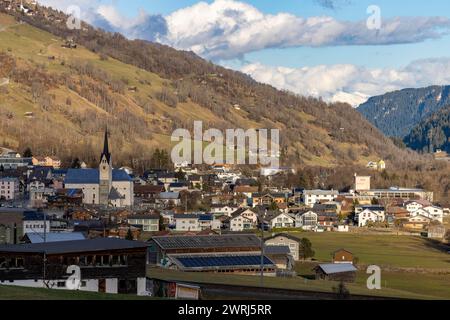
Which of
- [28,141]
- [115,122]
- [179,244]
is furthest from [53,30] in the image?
[179,244]

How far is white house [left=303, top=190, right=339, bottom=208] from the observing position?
9762 cm

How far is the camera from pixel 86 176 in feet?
289

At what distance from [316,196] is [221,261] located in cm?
5691

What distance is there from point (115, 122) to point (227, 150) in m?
17.8

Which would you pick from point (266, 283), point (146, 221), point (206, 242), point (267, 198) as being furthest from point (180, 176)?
point (266, 283)

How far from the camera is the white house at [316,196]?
97.6 metres

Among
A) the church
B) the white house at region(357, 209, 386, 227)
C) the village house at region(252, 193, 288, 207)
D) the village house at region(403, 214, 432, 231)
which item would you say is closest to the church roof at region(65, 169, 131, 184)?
the church

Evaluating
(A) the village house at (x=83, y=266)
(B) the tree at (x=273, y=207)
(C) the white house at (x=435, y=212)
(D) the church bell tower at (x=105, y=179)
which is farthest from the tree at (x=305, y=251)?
(C) the white house at (x=435, y=212)

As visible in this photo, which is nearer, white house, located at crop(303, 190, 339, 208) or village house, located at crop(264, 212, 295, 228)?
village house, located at crop(264, 212, 295, 228)

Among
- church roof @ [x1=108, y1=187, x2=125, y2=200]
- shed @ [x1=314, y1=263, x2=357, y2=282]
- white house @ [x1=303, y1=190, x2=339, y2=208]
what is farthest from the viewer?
white house @ [x1=303, y1=190, x2=339, y2=208]

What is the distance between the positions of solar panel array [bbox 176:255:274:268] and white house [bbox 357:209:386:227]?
41.6m

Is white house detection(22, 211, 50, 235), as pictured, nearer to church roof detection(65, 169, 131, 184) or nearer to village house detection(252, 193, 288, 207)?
church roof detection(65, 169, 131, 184)

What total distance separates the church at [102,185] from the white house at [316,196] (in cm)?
1978
